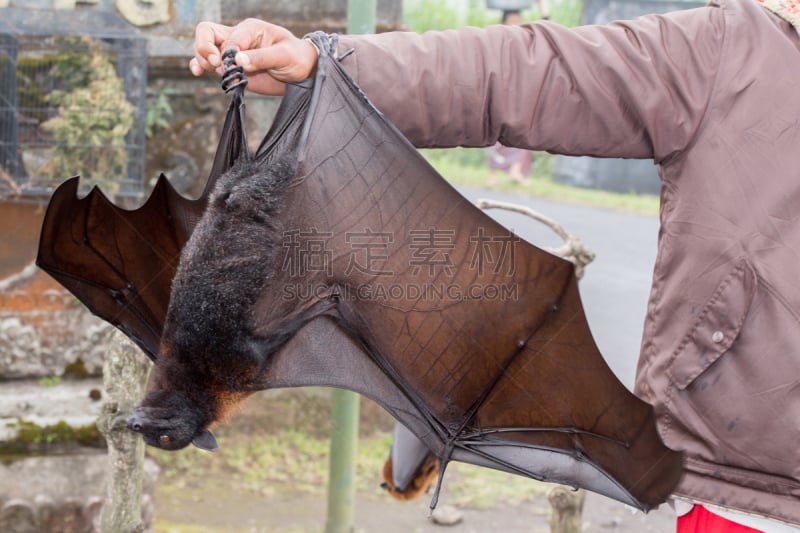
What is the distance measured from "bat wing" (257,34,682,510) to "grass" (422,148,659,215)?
28.4 ft

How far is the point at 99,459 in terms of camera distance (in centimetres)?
392

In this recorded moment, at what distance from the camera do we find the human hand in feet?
5.68

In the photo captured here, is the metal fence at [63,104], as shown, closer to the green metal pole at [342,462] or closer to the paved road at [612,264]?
the green metal pole at [342,462]

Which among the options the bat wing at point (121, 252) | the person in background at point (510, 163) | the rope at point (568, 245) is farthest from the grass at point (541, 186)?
the bat wing at point (121, 252)

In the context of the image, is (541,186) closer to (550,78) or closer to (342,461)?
(342,461)

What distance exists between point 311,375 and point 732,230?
859 millimetres

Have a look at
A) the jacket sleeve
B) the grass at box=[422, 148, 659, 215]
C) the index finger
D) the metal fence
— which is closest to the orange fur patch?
the jacket sleeve

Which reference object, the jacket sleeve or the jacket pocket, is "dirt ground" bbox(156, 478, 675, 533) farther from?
the jacket sleeve

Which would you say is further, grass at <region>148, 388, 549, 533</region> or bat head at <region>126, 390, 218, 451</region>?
grass at <region>148, 388, 549, 533</region>

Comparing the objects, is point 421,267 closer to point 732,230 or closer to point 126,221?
point 732,230

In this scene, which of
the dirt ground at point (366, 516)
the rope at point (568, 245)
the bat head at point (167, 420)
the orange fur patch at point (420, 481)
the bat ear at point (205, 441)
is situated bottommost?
the dirt ground at point (366, 516)

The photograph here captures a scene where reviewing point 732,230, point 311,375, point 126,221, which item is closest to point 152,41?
point 126,221

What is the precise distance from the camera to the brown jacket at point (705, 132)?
1.76m

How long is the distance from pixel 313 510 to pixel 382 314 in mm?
2787
